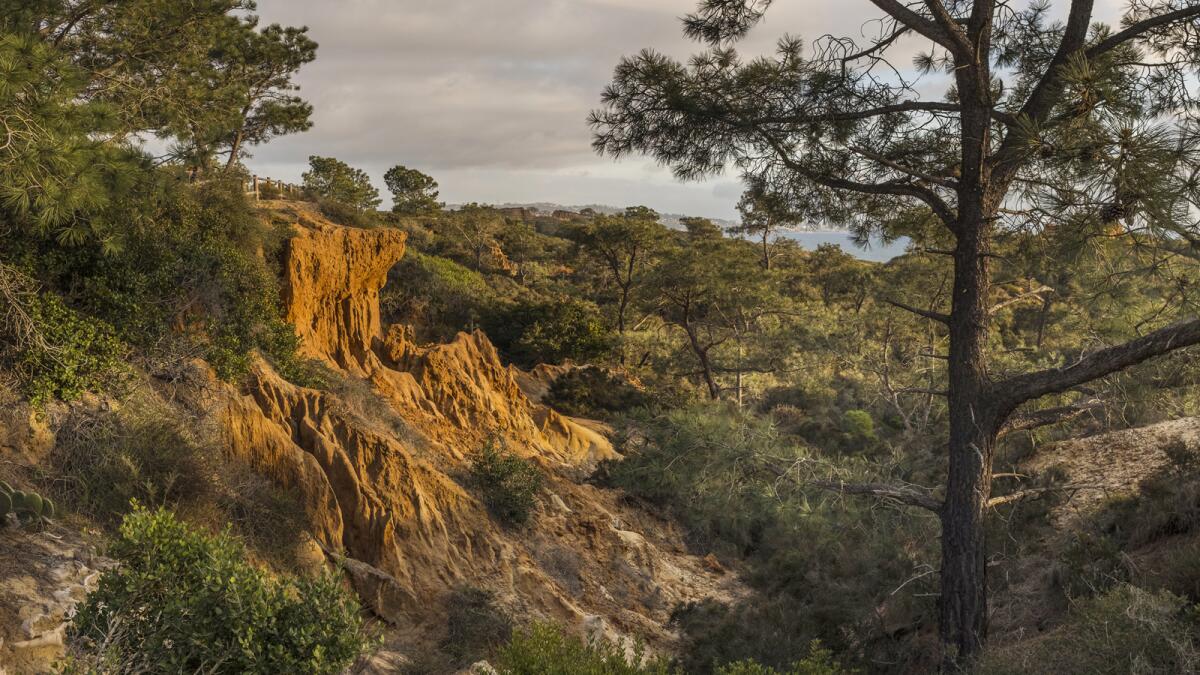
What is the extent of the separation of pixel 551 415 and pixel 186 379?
1054 cm

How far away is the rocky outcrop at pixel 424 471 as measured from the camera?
36.2ft

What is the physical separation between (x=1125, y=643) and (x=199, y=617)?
22.6ft

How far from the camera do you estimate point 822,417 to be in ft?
90.4

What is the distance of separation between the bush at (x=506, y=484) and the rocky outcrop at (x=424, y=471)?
0.34 meters

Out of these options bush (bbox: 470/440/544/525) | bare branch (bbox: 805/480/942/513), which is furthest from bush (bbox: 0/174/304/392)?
bare branch (bbox: 805/480/942/513)

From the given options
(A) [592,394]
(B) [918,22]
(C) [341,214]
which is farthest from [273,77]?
(B) [918,22]

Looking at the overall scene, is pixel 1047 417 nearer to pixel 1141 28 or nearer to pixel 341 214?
pixel 1141 28

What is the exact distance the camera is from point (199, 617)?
5.26 m

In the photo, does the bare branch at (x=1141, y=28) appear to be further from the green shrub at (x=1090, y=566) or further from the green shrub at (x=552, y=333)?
the green shrub at (x=552, y=333)

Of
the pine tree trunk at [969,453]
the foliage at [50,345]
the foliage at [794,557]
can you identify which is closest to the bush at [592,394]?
the foliage at [794,557]

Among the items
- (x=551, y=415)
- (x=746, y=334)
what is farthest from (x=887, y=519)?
(x=746, y=334)

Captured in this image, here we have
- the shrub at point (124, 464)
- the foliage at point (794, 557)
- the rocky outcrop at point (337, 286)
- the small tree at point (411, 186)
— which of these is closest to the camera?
the shrub at point (124, 464)

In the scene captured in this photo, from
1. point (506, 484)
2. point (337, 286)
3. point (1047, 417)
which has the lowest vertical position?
point (506, 484)

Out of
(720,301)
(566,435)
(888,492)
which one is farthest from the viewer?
(720,301)
